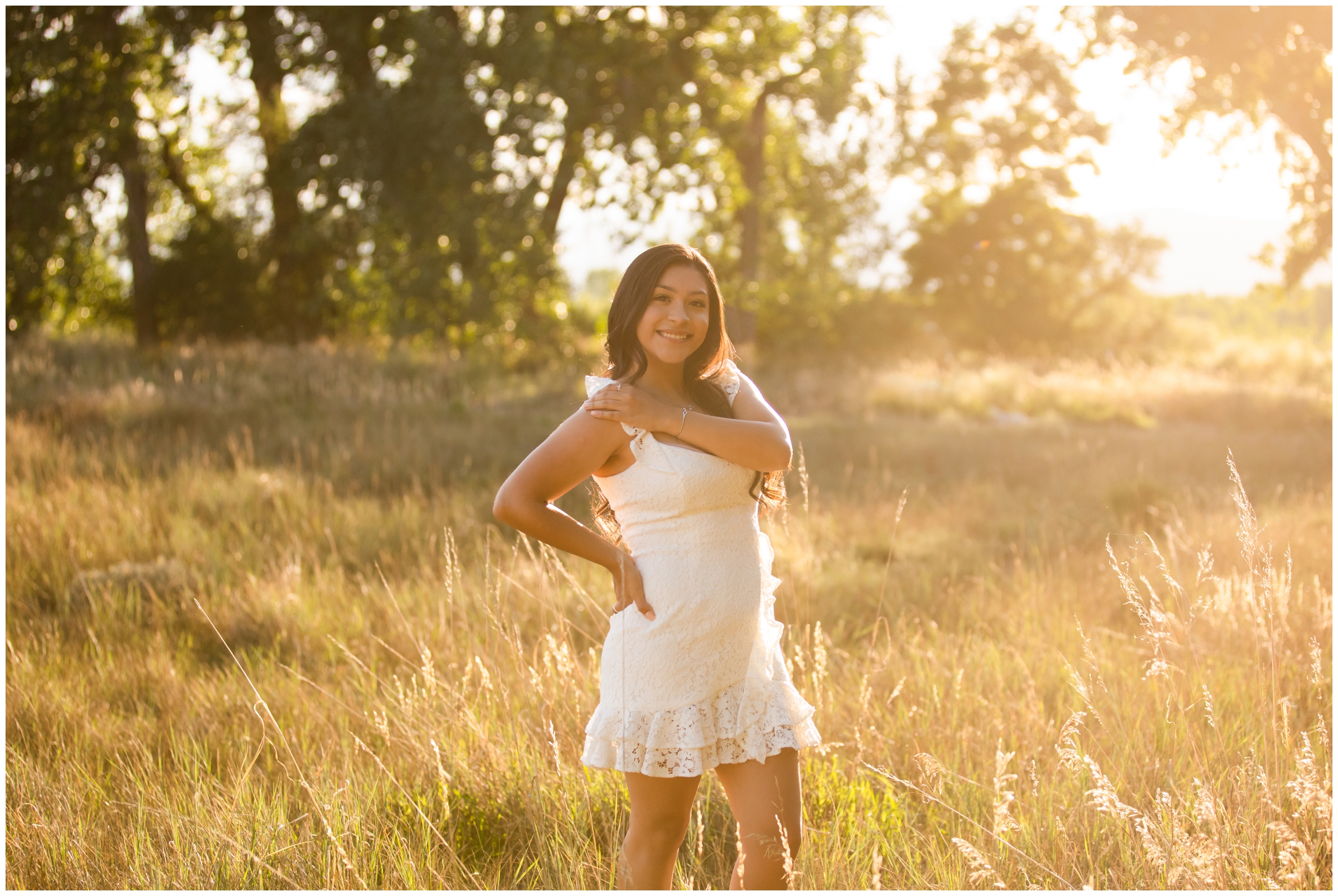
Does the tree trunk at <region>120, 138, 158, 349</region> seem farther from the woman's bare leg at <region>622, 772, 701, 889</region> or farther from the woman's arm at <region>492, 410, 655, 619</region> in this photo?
the woman's bare leg at <region>622, 772, 701, 889</region>

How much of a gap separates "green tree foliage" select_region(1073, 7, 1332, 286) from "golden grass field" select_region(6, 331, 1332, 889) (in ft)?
22.0

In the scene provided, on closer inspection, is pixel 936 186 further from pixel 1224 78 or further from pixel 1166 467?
pixel 1166 467

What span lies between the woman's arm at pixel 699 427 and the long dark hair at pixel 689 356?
0.48 ft

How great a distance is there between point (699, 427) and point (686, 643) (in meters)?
0.52

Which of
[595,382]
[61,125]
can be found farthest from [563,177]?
[595,382]

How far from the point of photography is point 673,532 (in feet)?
7.38

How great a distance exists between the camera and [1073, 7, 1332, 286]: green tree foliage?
500 inches

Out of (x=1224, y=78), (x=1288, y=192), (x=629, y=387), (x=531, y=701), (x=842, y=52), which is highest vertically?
(x=842, y=52)

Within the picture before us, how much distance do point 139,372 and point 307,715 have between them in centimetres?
1092

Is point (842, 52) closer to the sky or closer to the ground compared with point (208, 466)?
closer to the sky

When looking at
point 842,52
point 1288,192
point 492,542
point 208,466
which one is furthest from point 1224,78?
point 208,466

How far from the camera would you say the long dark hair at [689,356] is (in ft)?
7.80

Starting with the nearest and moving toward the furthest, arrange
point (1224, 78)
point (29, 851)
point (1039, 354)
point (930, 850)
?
point (930, 850)
point (29, 851)
point (1224, 78)
point (1039, 354)

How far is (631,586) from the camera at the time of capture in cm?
222
